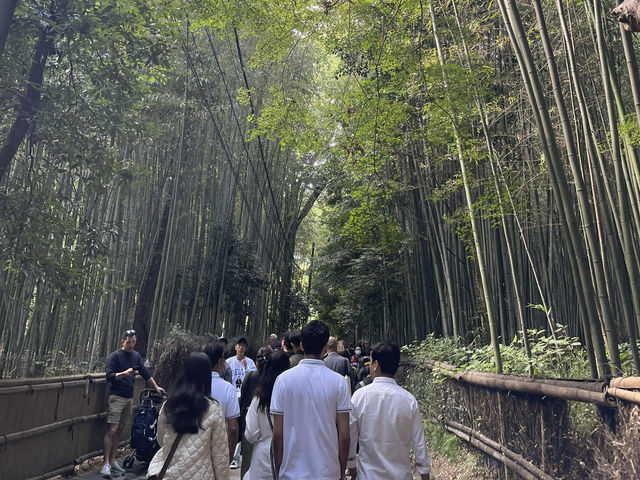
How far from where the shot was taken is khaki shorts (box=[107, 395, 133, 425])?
4.55 m

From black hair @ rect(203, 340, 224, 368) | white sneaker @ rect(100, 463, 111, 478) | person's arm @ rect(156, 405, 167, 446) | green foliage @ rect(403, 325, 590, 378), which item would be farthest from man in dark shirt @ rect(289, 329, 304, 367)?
white sneaker @ rect(100, 463, 111, 478)

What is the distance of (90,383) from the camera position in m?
4.68

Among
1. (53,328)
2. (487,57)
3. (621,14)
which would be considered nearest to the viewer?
(621,14)

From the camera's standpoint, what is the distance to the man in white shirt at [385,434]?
7.12 feet

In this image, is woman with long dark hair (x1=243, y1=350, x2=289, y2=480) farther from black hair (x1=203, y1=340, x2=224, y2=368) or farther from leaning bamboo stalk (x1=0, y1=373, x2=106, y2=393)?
leaning bamboo stalk (x1=0, y1=373, x2=106, y2=393)

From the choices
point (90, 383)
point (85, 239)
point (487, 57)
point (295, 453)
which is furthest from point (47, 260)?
point (487, 57)

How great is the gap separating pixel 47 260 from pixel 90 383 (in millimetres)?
1389

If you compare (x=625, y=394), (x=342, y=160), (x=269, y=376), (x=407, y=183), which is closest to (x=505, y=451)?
(x=625, y=394)

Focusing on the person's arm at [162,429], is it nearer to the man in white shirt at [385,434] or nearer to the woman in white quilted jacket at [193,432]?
the woman in white quilted jacket at [193,432]

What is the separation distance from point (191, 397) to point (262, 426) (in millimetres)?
421

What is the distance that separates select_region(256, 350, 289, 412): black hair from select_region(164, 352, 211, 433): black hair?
1.04 ft

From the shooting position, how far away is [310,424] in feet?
6.87

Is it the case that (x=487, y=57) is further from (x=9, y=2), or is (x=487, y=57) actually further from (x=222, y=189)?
(x=222, y=189)

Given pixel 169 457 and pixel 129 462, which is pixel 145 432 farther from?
pixel 169 457
